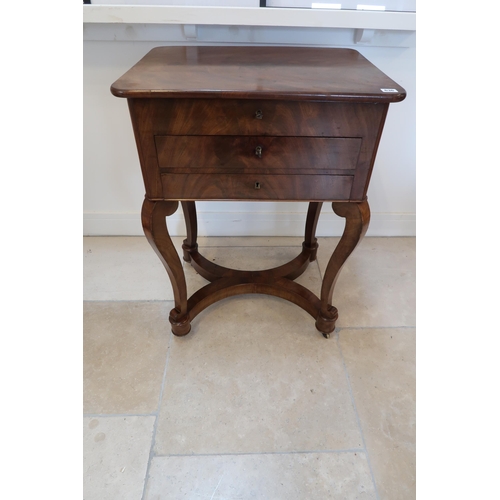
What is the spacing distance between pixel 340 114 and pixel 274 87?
157 millimetres

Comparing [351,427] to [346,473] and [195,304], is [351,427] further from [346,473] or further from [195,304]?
[195,304]

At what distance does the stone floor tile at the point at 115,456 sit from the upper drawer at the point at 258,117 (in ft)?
2.49

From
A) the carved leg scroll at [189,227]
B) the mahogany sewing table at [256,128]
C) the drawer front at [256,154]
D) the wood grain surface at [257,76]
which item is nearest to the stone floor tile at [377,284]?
the mahogany sewing table at [256,128]

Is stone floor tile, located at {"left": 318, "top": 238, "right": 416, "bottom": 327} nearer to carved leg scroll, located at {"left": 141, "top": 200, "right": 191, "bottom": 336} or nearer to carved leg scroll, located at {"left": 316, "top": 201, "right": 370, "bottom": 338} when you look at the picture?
carved leg scroll, located at {"left": 316, "top": 201, "right": 370, "bottom": 338}

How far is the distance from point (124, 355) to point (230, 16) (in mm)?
1114

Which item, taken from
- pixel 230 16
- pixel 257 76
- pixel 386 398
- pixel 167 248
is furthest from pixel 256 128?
pixel 386 398

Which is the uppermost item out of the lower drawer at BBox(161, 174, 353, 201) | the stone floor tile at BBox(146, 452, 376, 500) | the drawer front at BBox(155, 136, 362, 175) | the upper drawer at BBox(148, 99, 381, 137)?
the upper drawer at BBox(148, 99, 381, 137)

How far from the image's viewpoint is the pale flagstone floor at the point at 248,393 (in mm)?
888

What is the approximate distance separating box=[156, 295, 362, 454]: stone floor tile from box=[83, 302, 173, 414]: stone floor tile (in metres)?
0.05

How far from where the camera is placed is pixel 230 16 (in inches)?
45.5

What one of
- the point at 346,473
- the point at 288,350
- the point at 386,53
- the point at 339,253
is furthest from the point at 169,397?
the point at 386,53

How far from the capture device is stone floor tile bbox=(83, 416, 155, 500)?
0.87 m

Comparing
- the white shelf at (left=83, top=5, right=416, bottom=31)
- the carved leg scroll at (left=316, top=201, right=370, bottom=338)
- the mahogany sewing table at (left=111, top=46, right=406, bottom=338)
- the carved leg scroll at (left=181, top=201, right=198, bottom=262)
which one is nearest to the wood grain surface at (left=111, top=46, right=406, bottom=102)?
the mahogany sewing table at (left=111, top=46, right=406, bottom=338)

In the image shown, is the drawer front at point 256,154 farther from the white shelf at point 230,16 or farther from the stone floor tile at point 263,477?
the stone floor tile at point 263,477
